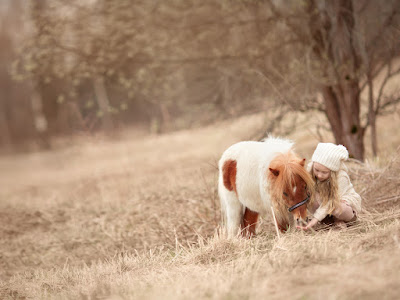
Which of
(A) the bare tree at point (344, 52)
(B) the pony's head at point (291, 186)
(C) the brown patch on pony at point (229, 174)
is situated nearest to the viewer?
(B) the pony's head at point (291, 186)

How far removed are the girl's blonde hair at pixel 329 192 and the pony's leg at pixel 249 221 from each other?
0.82 m

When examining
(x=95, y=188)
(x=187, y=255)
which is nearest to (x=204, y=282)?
(x=187, y=255)

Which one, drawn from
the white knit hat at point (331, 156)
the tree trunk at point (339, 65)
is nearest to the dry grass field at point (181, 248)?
the white knit hat at point (331, 156)

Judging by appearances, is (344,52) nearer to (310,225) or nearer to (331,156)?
(331,156)

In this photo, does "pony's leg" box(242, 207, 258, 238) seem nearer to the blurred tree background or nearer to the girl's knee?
the girl's knee

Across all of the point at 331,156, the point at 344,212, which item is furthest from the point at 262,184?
the point at 344,212

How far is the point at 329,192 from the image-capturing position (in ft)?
11.9

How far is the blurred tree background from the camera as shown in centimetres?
627

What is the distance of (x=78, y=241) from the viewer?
555cm

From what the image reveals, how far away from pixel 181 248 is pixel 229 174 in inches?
36.4

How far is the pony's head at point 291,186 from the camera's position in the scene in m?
3.36

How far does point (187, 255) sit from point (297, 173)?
129 centimetres

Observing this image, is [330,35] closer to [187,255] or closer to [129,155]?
[187,255]

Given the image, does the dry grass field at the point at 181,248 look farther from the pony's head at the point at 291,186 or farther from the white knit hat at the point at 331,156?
the white knit hat at the point at 331,156
